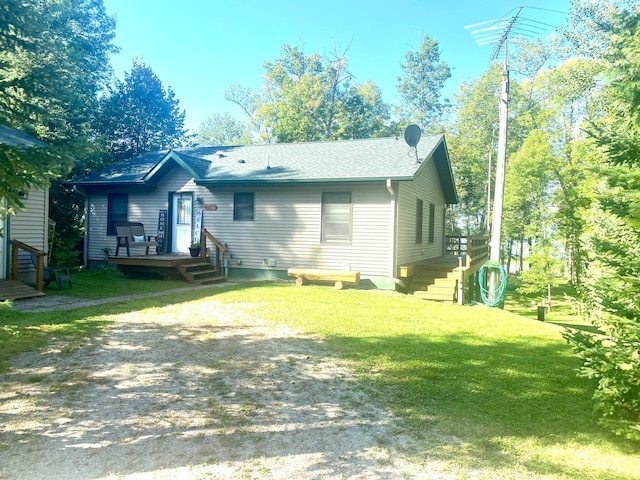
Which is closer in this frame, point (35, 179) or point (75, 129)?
point (35, 179)

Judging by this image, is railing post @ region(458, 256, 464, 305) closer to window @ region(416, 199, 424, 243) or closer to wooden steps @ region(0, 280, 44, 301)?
window @ region(416, 199, 424, 243)

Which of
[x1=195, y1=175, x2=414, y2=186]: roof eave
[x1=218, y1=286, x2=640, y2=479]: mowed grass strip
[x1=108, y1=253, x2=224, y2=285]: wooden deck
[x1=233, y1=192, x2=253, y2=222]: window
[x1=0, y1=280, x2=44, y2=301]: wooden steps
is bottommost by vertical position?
[x1=218, y1=286, x2=640, y2=479]: mowed grass strip

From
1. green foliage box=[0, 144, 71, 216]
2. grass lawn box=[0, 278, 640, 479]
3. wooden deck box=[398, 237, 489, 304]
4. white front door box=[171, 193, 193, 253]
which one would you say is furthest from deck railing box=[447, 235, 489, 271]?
green foliage box=[0, 144, 71, 216]

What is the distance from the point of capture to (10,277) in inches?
403

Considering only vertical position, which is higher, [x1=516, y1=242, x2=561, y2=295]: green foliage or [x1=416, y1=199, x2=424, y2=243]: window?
[x1=416, y1=199, x2=424, y2=243]: window

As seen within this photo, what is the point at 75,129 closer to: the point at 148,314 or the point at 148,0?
the point at 148,0

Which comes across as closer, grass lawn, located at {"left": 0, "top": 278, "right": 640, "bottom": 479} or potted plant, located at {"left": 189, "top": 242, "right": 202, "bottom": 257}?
grass lawn, located at {"left": 0, "top": 278, "right": 640, "bottom": 479}

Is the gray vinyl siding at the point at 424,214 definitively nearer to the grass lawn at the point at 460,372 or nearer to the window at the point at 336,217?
the window at the point at 336,217

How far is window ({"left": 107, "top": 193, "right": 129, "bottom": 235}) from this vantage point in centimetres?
1577

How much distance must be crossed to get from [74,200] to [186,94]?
48.1ft

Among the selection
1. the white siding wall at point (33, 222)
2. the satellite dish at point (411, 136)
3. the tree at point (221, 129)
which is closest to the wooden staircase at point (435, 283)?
the satellite dish at point (411, 136)

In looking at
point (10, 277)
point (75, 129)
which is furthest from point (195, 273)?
point (75, 129)

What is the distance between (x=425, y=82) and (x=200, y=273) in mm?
32238

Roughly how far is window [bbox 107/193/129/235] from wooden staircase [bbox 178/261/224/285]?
14.9 ft
